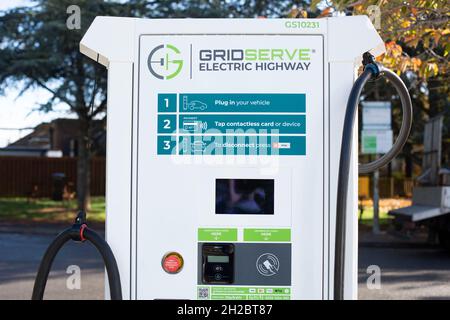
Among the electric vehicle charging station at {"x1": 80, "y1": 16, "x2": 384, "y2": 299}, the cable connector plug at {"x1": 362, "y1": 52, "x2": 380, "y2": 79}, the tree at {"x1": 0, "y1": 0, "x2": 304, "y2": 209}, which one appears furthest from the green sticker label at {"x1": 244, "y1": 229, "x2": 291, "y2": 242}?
the tree at {"x1": 0, "y1": 0, "x2": 304, "y2": 209}

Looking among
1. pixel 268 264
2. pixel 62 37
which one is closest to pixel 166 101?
pixel 268 264

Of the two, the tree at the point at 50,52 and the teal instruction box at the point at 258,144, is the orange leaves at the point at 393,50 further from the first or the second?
the tree at the point at 50,52

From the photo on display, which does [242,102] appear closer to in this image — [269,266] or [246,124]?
[246,124]

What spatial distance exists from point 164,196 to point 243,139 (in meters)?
0.44

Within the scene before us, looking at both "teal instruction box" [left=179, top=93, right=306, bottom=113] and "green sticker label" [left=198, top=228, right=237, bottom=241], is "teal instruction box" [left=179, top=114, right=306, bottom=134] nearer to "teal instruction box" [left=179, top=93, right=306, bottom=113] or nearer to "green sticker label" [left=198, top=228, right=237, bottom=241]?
"teal instruction box" [left=179, top=93, right=306, bottom=113]

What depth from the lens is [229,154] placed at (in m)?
2.52

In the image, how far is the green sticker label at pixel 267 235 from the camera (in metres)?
2.53

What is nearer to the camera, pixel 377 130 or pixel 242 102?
pixel 242 102

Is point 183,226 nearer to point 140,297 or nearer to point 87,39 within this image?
point 140,297

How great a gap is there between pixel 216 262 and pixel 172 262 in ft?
0.65

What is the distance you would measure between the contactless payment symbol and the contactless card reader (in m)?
0.14

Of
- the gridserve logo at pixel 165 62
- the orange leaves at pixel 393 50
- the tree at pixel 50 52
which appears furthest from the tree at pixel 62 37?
the gridserve logo at pixel 165 62

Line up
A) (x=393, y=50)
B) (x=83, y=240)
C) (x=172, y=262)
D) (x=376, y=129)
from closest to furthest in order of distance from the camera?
Answer: (x=83, y=240), (x=172, y=262), (x=393, y=50), (x=376, y=129)

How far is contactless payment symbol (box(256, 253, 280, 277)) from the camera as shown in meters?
2.54
